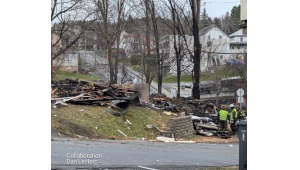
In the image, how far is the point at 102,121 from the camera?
17.4 ft

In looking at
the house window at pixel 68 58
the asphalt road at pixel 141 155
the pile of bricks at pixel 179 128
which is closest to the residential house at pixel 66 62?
the house window at pixel 68 58

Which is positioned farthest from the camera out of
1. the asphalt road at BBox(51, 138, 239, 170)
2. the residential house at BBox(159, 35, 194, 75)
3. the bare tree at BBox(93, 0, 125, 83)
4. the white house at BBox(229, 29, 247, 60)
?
the bare tree at BBox(93, 0, 125, 83)

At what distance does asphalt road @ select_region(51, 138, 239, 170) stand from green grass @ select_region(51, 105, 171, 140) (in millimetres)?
90

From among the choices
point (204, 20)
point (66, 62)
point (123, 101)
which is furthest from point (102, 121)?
point (204, 20)

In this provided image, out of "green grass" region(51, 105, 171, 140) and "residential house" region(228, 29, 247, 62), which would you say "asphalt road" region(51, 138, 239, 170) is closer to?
"green grass" region(51, 105, 171, 140)

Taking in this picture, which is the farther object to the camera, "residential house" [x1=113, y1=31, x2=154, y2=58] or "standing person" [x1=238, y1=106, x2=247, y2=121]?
"residential house" [x1=113, y1=31, x2=154, y2=58]

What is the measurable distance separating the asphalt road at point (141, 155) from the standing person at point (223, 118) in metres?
0.20

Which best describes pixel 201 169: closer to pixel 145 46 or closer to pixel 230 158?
pixel 230 158

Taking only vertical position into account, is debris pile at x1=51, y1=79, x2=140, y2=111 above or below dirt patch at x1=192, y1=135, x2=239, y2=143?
above

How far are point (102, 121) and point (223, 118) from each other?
1230mm

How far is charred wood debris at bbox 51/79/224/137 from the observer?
5.22 m

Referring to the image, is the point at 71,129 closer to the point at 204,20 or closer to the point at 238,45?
the point at 204,20

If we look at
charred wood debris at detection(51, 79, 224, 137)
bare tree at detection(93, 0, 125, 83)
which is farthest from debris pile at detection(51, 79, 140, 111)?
bare tree at detection(93, 0, 125, 83)
